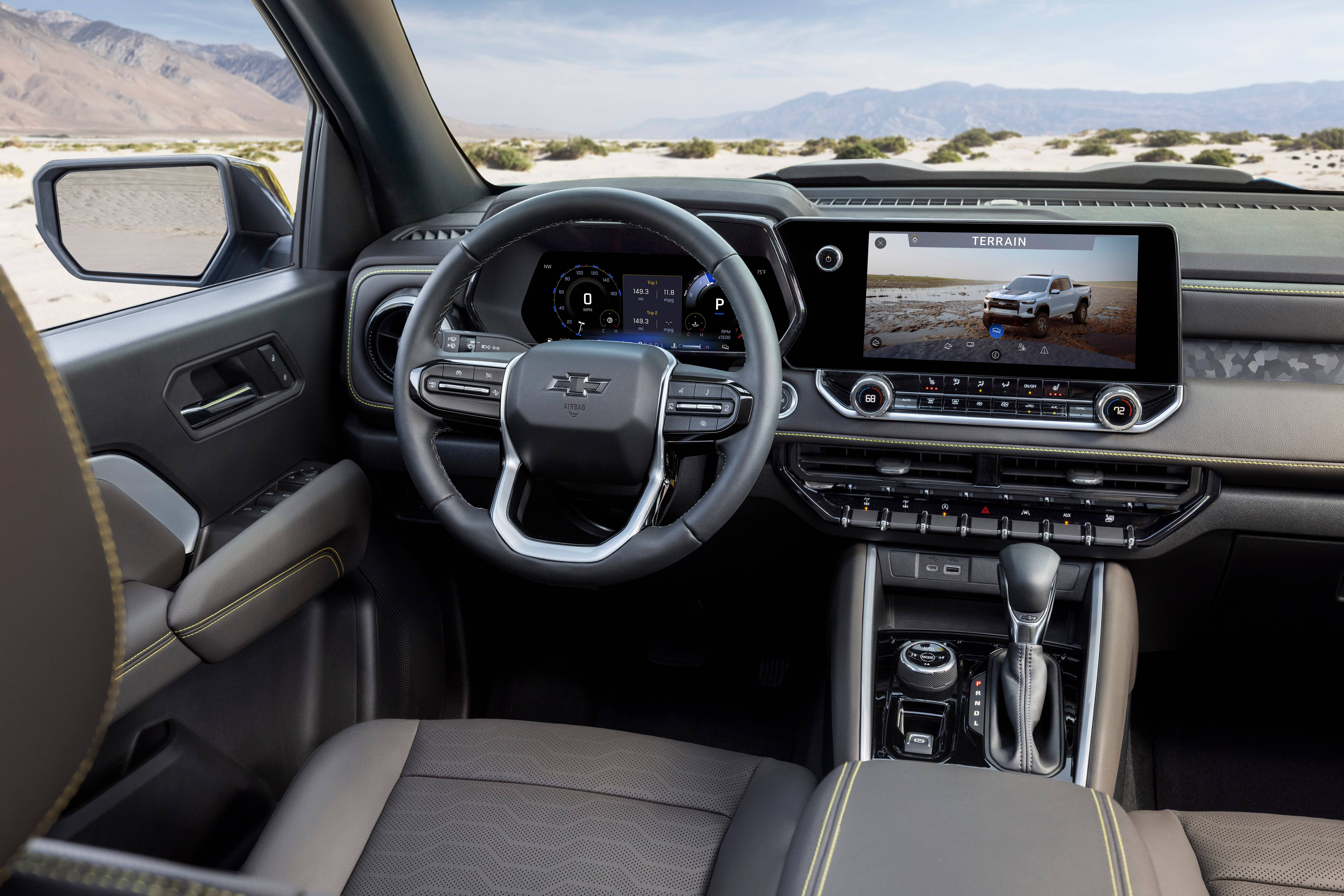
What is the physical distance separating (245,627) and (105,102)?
1.00 m

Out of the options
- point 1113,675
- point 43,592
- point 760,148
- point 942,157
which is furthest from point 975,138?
point 43,592

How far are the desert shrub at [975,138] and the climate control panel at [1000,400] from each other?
0.80 meters

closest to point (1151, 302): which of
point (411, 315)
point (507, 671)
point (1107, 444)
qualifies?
point (1107, 444)

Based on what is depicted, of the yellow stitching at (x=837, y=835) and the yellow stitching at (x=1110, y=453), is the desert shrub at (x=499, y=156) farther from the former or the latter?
the yellow stitching at (x=837, y=835)

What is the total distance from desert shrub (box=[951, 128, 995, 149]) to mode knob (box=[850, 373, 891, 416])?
809 mm

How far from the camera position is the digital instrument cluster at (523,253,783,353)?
201 cm

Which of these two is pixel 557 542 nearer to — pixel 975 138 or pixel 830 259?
pixel 830 259

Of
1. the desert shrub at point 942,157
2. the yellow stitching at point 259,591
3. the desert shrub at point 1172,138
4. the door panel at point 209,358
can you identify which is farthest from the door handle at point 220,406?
the desert shrub at point 1172,138

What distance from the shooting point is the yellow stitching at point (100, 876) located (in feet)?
2.23

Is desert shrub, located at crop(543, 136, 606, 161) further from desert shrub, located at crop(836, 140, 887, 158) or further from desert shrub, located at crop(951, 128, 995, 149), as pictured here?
desert shrub, located at crop(951, 128, 995, 149)

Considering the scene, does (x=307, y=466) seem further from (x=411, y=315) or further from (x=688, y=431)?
(x=688, y=431)

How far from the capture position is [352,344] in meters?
2.21

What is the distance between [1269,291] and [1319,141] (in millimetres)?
655

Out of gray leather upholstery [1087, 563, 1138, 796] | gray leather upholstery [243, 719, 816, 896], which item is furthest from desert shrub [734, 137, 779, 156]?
gray leather upholstery [243, 719, 816, 896]
